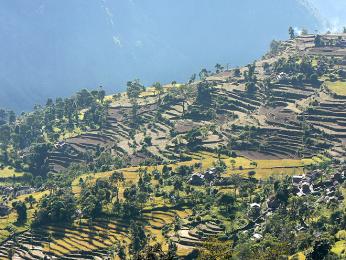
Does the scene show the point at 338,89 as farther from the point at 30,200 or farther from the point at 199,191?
the point at 30,200

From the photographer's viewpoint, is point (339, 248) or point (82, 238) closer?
point (339, 248)

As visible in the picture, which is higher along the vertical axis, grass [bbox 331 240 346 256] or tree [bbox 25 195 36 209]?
tree [bbox 25 195 36 209]

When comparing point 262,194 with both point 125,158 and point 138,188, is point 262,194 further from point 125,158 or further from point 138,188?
point 125,158

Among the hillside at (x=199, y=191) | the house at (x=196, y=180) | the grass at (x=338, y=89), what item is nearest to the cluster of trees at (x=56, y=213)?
the hillside at (x=199, y=191)

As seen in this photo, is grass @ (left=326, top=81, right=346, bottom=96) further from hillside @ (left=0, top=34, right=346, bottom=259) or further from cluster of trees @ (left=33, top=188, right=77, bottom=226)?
cluster of trees @ (left=33, top=188, right=77, bottom=226)

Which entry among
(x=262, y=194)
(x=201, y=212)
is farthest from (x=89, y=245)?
(x=262, y=194)

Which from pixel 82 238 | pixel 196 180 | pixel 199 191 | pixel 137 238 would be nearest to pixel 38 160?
pixel 196 180

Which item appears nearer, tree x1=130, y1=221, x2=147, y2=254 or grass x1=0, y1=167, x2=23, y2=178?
tree x1=130, y1=221, x2=147, y2=254

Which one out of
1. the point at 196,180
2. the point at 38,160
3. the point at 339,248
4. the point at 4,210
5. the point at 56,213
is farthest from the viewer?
the point at 38,160

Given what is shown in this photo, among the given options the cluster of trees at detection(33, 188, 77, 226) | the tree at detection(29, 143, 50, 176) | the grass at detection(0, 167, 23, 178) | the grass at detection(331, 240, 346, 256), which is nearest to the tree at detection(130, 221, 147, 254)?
the cluster of trees at detection(33, 188, 77, 226)
